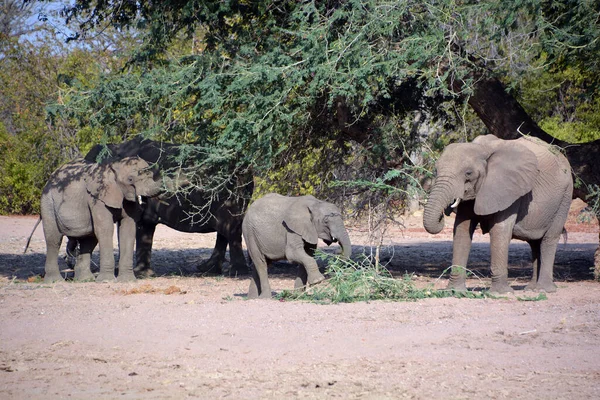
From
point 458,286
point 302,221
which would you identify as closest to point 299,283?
point 302,221

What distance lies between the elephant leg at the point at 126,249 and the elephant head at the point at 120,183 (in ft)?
1.91

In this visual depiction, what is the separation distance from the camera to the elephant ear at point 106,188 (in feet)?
46.9

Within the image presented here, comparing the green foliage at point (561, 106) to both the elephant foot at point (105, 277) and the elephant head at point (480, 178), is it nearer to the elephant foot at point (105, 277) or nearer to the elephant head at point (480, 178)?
the elephant head at point (480, 178)

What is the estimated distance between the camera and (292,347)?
27.2ft

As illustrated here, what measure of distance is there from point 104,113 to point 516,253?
10.4 m

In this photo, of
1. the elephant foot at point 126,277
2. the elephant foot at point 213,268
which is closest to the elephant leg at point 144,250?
the elephant foot at point 213,268

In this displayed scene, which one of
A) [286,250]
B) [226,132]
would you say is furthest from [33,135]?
[286,250]

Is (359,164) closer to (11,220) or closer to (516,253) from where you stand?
(516,253)

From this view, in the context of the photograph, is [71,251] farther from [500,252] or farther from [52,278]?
[500,252]

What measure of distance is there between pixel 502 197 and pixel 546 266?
57.2 inches

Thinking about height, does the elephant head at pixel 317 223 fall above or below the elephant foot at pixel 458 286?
above

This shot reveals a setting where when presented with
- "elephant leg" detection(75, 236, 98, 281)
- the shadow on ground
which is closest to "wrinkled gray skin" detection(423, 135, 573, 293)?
the shadow on ground

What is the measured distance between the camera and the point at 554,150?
40.1ft

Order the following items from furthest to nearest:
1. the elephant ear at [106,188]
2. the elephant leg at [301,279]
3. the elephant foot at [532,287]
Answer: the elephant ear at [106,188], the elephant foot at [532,287], the elephant leg at [301,279]
